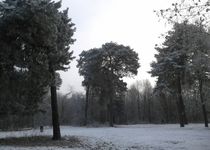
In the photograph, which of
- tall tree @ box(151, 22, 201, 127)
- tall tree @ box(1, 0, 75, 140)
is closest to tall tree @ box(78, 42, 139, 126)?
tall tree @ box(151, 22, 201, 127)

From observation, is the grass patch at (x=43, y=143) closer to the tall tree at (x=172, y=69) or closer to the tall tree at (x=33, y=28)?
the tall tree at (x=33, y=28)

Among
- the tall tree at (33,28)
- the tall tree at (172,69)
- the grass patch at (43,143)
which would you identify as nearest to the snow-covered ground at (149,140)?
the grass patch at (43,143)

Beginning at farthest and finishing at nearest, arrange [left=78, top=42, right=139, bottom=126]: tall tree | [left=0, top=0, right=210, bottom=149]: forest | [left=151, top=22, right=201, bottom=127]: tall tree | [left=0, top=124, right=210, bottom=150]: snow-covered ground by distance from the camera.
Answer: [left=78, top=42, right=139, bottom=126]: tall tree, [left=151, top=22, right=201, bottom=127]: tall tree, [left=0, top=124, right=210, bottom=150]: snow-covered ground, [left=0, top=0, right=210, bottom=149]: forest

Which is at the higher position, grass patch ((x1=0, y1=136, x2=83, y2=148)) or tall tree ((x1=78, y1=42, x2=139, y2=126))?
tall tree ((x1=78, y1=42, x2=139, y2=126))

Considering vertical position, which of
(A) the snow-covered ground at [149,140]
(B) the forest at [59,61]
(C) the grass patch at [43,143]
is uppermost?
(B) the forest at [59,61]

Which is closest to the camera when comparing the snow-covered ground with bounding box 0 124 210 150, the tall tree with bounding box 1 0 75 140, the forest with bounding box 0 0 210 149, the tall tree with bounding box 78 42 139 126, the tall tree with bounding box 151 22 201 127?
the forest with bounding box 0 0 210 149

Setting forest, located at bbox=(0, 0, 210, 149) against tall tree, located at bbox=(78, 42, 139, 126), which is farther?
tall tree, located at bbox=(78, 42, 139, 126)

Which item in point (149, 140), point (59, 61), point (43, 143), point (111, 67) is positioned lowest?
point (149, 140)

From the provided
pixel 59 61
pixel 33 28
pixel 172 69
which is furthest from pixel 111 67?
pixel 33 28

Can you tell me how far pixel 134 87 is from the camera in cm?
9388

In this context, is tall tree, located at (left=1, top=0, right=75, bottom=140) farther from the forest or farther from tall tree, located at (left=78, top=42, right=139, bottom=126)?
tall tree, located at (left=78, top=42, right=139, bottom=126)

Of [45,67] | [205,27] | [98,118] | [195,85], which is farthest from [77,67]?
[205,27]

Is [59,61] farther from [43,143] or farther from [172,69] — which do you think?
[172,69]

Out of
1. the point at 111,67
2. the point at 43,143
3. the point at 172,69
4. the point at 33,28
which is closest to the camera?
the point at 33,28
